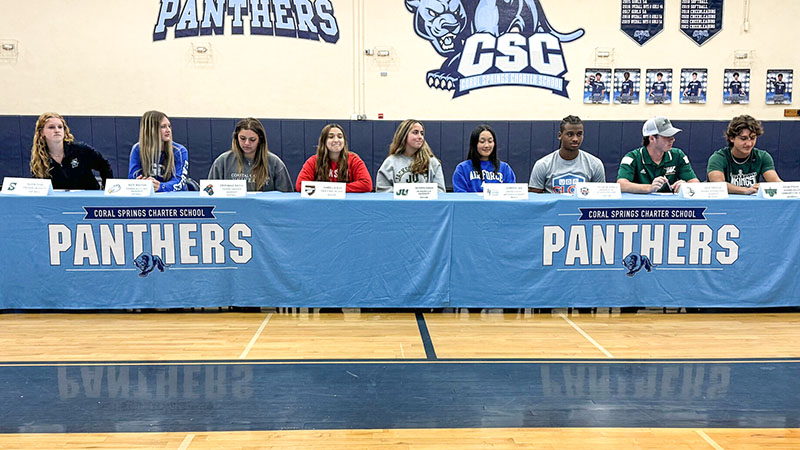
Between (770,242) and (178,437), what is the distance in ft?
11.0

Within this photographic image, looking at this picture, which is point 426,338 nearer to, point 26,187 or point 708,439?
point 708,439

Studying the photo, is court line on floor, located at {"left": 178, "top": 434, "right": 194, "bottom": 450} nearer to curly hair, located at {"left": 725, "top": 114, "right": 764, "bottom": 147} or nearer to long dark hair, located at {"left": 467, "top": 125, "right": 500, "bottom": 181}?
long dark hair, located at {"left": 467, "top": 125, "right": 500, "bottom": 181}

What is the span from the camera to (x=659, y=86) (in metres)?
6.95

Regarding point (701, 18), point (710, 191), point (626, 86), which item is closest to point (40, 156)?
point (710, 191)

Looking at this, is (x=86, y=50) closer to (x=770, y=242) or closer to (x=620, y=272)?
(x=620, y=272)

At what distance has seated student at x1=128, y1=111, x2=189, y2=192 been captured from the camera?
376cm

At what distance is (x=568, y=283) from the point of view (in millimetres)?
3199

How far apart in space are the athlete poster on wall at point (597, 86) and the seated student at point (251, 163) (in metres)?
4.81

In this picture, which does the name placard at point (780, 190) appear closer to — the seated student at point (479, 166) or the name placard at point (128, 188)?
the seated student at point (479, 166)

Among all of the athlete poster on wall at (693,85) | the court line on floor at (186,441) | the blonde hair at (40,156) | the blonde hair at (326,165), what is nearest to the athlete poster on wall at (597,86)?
the athlete poster on wall at (693,85)

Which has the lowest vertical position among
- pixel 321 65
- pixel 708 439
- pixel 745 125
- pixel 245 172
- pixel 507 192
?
pixel 708 439

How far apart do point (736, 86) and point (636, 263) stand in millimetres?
5223

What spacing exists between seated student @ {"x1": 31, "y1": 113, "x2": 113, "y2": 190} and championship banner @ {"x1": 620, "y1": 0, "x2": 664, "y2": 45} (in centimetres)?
632

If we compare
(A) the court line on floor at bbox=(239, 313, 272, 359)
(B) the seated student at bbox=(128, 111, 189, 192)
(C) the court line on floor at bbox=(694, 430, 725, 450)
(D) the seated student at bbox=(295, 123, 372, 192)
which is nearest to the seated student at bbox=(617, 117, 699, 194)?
(D) the seated student at bbox=(295, 123, 372, 192)
